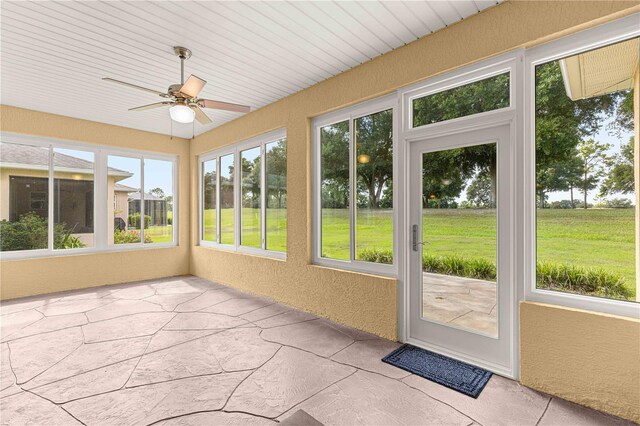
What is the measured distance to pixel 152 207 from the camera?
648cm

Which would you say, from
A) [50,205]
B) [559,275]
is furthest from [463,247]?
[50,205]

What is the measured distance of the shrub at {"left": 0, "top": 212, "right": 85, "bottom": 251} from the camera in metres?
5.06

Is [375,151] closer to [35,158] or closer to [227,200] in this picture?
[227,200]

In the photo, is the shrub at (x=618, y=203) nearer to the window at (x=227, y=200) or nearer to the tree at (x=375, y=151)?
the tree at (x=375, y=151)

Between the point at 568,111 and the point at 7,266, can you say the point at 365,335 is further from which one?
the point at 7,266

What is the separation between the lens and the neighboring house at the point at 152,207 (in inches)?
246

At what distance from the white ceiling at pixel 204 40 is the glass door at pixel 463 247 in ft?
3.82

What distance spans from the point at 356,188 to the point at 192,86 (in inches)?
83.1

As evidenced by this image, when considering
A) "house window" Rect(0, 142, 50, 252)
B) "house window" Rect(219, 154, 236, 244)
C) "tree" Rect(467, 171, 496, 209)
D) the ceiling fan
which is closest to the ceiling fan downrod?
the ceiling fan

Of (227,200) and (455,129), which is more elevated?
(455,129)

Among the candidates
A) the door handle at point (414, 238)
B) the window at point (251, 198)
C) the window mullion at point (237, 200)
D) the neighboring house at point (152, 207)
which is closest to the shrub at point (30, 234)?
the neighboring house at point (152, 207)

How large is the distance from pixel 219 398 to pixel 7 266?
4981 mm

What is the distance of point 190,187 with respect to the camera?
693 centimetres

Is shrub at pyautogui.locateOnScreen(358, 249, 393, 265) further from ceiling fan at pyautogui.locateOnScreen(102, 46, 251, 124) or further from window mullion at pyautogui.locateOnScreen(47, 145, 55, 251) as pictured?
window mullion at pyautogui.locateOnScreen(47, 145, 55, 251)
